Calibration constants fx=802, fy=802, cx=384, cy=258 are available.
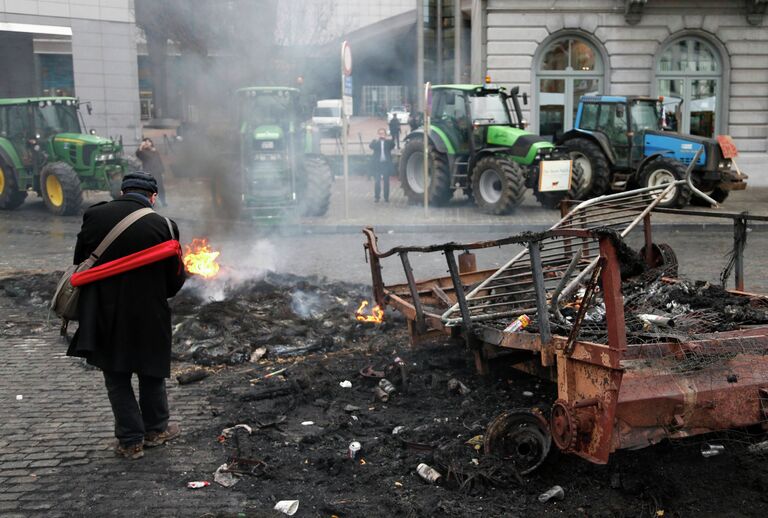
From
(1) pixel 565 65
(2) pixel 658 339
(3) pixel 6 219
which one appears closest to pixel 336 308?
(2) pixel 658 339

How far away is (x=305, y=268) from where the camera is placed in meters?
10.9

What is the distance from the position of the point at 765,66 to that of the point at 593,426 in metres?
21.0

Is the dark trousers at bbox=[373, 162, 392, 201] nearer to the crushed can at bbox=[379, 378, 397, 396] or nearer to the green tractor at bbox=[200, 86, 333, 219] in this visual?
the green tractor at bbox=[200, 86, 333, 219]

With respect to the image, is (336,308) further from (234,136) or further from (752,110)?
(752,110)

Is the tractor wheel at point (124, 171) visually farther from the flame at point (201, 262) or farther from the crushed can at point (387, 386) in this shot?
the crushed can at point (387, 386)

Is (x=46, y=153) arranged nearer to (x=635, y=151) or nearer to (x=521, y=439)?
(x=635, y=151)

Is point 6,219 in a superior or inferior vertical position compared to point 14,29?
inferior

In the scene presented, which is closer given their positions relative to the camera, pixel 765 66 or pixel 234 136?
pixel 234 136

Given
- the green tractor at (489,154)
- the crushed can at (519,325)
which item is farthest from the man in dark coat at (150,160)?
the crushed can at (519,325)

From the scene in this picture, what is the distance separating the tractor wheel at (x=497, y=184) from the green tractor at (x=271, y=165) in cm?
303

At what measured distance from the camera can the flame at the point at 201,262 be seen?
8.91 metres

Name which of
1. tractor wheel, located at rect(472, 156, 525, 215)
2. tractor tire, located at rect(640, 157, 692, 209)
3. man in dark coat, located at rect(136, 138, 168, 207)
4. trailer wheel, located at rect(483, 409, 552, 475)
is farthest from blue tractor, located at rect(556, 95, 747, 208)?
trailer wheel, located at rect(483, 409, 552, 475)

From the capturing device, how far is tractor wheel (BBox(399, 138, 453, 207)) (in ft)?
55.5

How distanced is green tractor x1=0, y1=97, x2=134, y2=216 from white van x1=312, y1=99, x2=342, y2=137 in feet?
43.8
